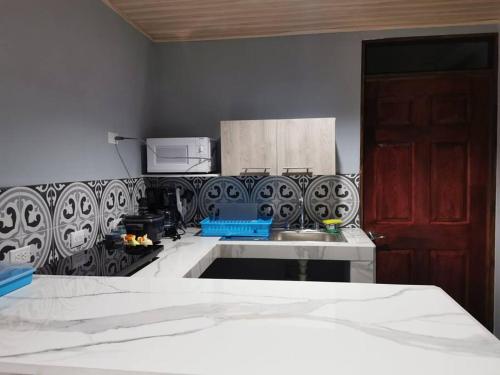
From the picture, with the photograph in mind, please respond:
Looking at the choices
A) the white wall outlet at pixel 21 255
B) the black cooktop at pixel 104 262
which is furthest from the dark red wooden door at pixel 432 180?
the white wall outlet at pixel 21 255

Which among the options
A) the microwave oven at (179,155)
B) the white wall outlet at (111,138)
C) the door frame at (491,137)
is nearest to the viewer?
the white wall outlet at (111,138)

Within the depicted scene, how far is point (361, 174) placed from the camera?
281cm

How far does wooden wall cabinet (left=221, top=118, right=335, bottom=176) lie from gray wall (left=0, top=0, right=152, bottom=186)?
0.75m

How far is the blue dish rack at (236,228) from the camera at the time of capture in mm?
2545

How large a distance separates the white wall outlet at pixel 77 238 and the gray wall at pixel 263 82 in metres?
1.20

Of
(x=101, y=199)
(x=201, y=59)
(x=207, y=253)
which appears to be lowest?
(x=207, y=253)

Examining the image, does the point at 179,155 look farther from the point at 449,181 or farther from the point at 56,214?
the point at 449,181

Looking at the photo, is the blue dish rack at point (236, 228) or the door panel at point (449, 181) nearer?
the blue dish rack at point (236, 228)

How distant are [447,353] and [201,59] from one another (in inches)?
108

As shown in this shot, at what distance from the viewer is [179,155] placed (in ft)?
8.60

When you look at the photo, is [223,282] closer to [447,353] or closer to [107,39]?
[447,353]

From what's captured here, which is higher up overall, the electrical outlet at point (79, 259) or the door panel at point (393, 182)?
the door panel at point (393, 182)

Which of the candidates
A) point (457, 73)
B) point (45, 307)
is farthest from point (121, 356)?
point (457, 73)

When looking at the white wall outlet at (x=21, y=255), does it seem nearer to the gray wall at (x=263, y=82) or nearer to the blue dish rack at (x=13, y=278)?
the blue dish rack at (x=13, y=278)
